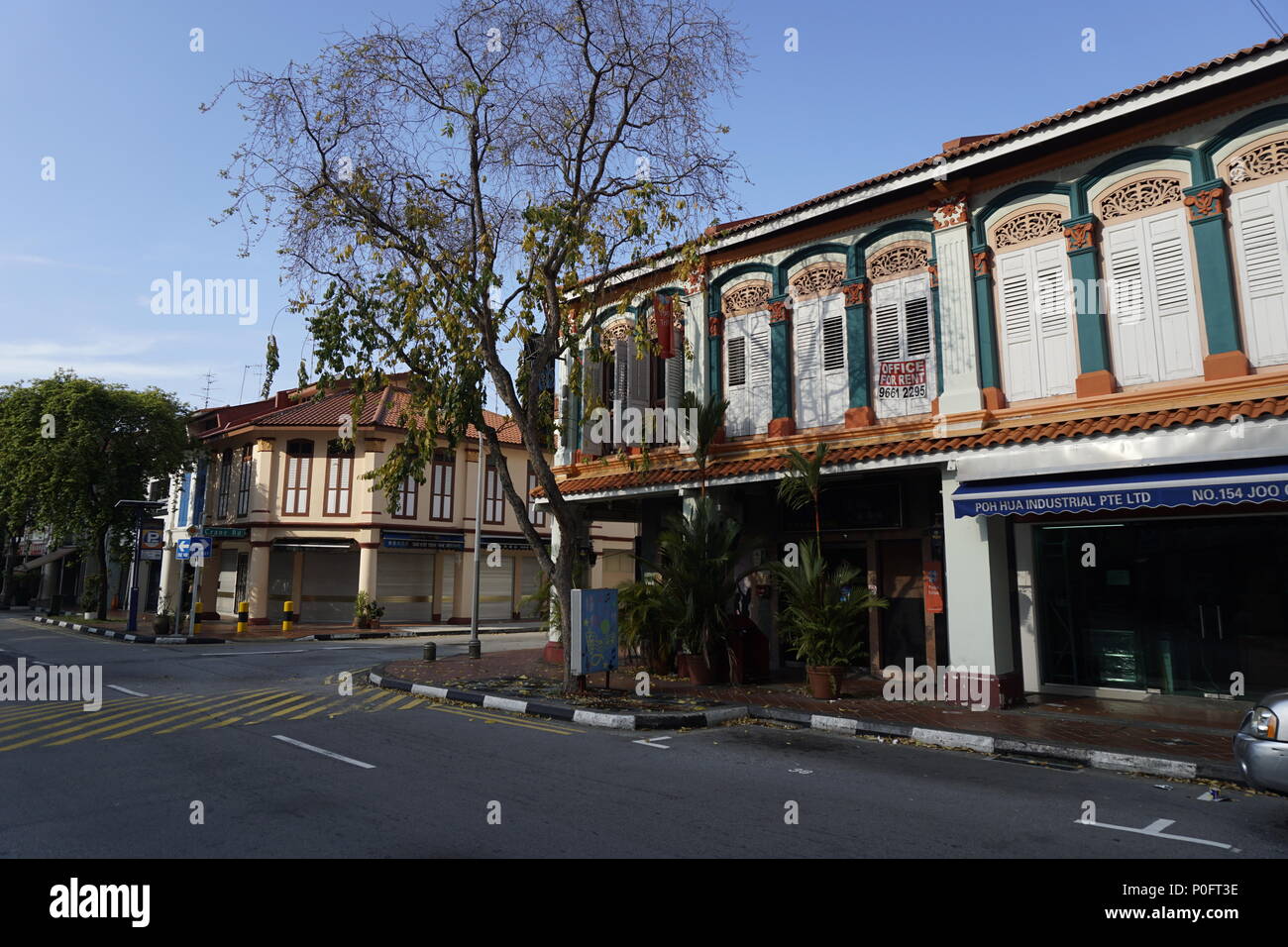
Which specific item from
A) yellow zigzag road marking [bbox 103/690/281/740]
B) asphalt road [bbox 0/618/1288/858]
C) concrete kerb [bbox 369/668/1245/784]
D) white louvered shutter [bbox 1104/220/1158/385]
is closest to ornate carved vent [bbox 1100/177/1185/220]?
white louvered shutter [bbox 1104/220/1158/385]

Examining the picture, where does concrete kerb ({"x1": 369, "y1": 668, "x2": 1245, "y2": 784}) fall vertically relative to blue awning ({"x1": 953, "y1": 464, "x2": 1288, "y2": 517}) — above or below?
below

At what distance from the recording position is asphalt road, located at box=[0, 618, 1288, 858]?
501 centimetres

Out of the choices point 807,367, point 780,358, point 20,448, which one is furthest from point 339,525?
point 807,367

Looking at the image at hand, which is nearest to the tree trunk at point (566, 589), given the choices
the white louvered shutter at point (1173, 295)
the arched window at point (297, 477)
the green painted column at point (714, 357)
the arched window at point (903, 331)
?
the green painted column at point (714, 357)

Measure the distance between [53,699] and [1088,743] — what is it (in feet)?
44.7

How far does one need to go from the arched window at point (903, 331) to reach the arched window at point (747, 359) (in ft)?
6.82

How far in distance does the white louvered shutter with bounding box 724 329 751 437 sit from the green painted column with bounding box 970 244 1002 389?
4188 mm

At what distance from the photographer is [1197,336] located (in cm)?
994

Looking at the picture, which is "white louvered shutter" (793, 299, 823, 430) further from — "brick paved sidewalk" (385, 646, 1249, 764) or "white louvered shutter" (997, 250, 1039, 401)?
"brick paved sidewalk" (385, 646, 1249, 764)

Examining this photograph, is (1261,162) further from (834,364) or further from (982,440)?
(834,364)

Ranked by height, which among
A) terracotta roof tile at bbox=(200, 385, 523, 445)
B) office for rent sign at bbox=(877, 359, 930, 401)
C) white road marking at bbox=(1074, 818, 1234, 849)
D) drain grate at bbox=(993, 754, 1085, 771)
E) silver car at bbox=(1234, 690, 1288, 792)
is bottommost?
drain grate at bbox=(993, 754, 1085, 771)

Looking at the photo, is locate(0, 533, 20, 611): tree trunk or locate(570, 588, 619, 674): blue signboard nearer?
locate(570, 588, 619, 674): blue signboard

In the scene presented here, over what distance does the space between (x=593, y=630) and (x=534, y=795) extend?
5.46 m

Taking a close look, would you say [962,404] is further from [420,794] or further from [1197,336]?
[420,794]
